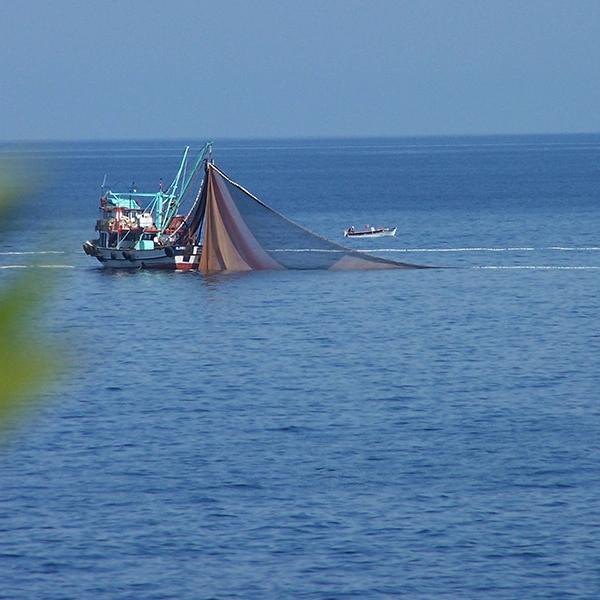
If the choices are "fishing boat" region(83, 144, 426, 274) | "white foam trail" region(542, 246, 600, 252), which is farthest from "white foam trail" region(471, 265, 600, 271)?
"white foam trail" region(542, 246, 600, 252)

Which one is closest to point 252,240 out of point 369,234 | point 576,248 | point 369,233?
point 576,248

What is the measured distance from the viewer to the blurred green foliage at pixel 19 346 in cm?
223

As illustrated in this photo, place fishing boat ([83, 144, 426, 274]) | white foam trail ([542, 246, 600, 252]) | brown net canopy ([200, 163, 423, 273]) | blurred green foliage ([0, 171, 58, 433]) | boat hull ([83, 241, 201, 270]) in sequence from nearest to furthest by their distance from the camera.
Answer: blurred green foliage ([0, 171, 58, 433]) < brown net canopy ([200, 163, 423, 273]) < fishing boat ([83, 144, 426, 274]) < boat hull ([83, 241, 201, 270]) < white foam trail ([542, 246, 600, 252])

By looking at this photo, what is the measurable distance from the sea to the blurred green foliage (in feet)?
0.07

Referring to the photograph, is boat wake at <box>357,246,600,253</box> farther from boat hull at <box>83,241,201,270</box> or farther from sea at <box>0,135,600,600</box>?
sea at <box>0,135,600,600</box>

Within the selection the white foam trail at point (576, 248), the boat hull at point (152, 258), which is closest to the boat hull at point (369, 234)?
the white foam trail at point (576, 248)

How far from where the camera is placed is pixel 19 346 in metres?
2.24

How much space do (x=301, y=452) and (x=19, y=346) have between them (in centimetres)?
4024

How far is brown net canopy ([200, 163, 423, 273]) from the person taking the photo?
A: 91.8 meters

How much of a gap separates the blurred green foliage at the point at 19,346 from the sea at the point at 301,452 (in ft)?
0.07

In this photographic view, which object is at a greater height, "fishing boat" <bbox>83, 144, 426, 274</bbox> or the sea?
"fishing boat" <bbox>83, 144, 426, 274</bbox>

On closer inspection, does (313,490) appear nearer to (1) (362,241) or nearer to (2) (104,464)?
(2) (104,464)

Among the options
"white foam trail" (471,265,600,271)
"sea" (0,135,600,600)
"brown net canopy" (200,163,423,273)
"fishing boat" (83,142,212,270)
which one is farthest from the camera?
"white foam trail" (471,265,600,271)

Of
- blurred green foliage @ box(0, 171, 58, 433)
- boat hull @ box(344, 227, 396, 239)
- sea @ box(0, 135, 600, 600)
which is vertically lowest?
sea @ box(0, 135, 600, 600)
